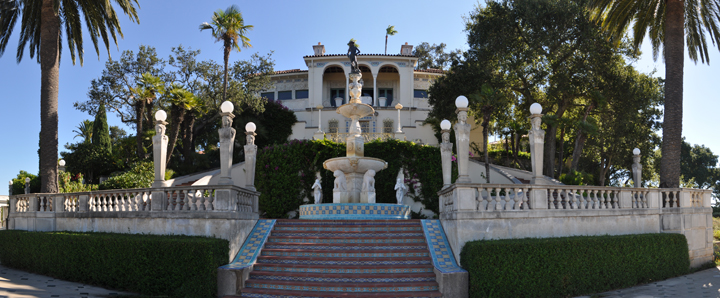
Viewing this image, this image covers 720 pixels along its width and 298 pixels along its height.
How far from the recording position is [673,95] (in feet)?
49.4

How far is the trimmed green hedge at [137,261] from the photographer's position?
10078mm

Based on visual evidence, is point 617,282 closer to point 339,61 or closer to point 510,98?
point 510,98

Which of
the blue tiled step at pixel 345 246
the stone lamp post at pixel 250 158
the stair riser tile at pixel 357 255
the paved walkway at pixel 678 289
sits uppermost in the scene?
the stone lamp post at pixel 250 158

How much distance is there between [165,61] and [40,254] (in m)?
21.2

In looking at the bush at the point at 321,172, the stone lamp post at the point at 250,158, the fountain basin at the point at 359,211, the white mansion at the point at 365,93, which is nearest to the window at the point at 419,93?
the white mansion at the point at 365,93

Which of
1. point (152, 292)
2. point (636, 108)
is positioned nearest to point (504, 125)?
point (636, 108)

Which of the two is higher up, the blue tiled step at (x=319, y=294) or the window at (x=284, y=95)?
the window at (x=284, y=95)

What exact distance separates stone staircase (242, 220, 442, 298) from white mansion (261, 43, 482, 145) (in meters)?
22.1

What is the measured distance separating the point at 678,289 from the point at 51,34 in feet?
63.7

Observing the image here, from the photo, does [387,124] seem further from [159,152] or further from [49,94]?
[159,152]

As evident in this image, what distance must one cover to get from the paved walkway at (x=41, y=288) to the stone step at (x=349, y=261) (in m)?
3.34

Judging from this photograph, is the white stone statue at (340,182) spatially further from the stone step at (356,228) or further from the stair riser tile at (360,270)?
the stair riser tile at (360,270)

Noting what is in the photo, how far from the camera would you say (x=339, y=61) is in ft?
124

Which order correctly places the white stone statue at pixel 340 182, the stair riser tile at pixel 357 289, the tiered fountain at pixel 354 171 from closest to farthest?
1. the stair riser tile at pixel 357 289
2. the tiered fountain at pixel 354 171
3. the white stone statue at pixel 340 182
